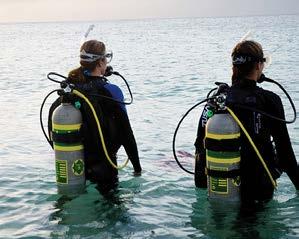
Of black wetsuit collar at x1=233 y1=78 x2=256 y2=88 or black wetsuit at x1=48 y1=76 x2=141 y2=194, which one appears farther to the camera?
black wetsuit at x1=48 y1=76 x2=141 y2=194

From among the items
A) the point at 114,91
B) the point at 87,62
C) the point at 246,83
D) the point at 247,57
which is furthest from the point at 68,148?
the point at 247,57

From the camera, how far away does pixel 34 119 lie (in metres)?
14.1

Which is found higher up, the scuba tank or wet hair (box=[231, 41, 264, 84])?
wet hair (box=[231, 41, 264, 84])

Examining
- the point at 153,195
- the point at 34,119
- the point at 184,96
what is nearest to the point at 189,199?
the point at 153,195

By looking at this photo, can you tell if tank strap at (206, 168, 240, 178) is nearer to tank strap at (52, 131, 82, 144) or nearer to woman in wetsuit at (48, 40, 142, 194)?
woman in wetsuit at (48, 40, 142, 194)

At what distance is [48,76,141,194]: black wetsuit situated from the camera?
571cm

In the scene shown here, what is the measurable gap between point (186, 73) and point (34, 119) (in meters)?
14.1

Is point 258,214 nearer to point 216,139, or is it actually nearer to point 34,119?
point 216,139

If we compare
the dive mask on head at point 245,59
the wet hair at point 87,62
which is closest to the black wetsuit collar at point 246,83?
the dive mask on head at point 245,59

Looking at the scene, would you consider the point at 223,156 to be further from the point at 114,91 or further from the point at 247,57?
the point at 114,91

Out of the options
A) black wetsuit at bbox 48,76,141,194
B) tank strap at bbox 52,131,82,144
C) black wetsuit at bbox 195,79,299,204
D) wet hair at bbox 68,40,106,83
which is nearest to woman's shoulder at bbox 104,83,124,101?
black wetsuit at bbox 48,76,141,194

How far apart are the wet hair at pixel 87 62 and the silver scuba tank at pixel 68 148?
13.7 inches

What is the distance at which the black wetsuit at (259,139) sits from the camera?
16.4ft

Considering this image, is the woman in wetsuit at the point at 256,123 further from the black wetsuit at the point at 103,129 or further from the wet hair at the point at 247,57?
the black wetsuit at the point at 103,129
